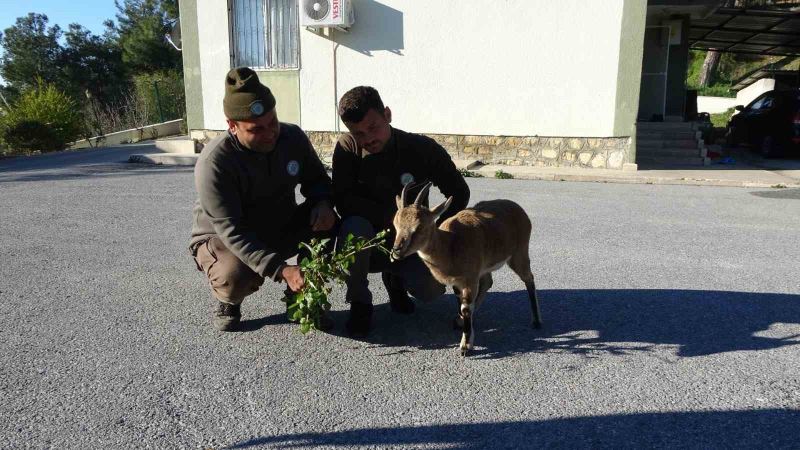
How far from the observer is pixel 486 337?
3984mm

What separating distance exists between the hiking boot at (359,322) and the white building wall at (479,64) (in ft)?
30.8

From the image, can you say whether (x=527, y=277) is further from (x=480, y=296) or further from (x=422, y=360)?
(x=422, y=360)

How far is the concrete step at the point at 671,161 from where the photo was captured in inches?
524

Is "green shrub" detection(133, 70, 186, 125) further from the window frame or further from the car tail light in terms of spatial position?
the car tail light

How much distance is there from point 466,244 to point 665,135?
12081mm

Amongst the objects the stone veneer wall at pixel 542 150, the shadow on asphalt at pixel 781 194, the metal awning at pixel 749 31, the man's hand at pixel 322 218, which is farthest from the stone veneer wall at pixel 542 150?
the man's hand at pixel 322 218

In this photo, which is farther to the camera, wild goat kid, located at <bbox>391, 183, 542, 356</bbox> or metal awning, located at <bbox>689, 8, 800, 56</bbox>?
metal awning, located at <bbox>689, 8, 800, 56</bbox>

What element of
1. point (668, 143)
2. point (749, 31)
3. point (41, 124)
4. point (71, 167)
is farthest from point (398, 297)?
point (749, 31)

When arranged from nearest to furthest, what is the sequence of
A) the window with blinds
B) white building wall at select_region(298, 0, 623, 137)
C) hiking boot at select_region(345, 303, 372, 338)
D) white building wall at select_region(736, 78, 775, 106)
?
Result: hiking boot at select_region(345, 303, 372, 338) → white building wall at select_region(298, 0, 623, 137) → the window with blinds → white building wall at select_region(736, 78, 775, 106)

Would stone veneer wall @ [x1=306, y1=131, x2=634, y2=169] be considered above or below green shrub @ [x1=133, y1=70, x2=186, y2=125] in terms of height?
below

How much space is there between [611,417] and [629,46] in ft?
33.2

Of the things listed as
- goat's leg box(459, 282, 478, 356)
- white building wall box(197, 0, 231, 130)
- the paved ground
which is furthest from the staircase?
goat's leg box(459, 282, 478, 356)

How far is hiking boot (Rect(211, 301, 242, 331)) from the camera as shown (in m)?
4.06

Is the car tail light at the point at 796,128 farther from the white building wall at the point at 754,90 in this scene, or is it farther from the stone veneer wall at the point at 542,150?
the white building wall at the point at 754,90
